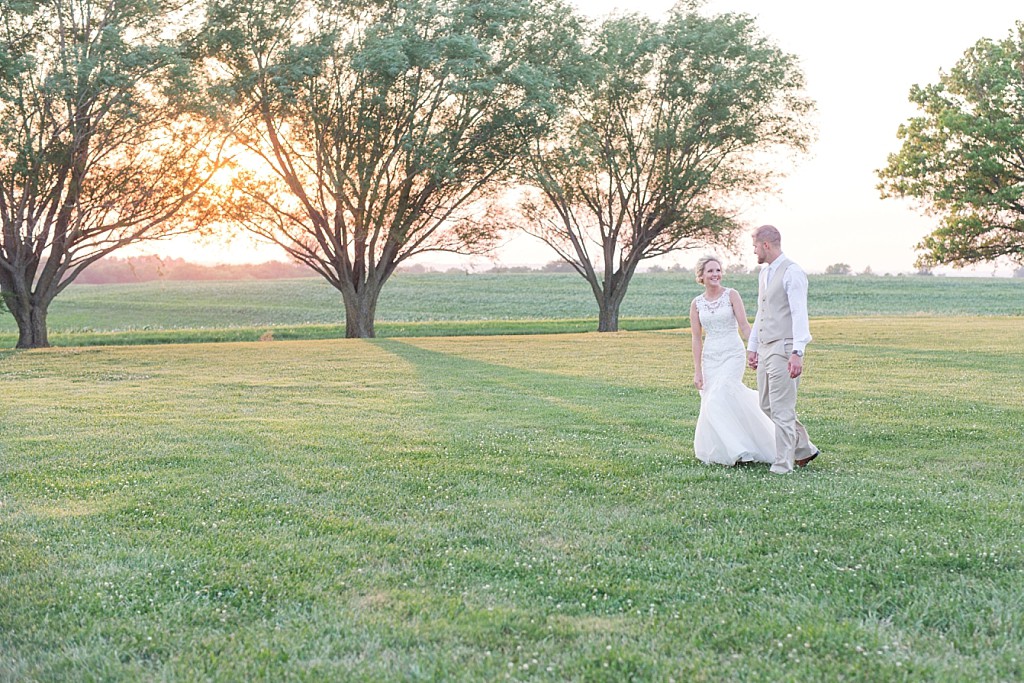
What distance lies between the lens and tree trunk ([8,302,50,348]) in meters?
32.6

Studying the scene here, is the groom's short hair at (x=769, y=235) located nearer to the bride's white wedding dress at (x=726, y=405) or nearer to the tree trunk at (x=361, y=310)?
the bride's white wedding dress at (x=726, y=405)

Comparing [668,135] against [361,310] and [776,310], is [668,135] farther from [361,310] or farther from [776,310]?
[776,310]

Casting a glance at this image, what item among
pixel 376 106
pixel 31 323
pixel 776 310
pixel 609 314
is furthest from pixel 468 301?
pixel 776 310

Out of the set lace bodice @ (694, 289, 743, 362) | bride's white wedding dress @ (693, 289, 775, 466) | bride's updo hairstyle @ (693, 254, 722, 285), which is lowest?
bride's white wedding dress @ (693, 289, 775, 466)

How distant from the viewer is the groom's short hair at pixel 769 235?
9.82 m

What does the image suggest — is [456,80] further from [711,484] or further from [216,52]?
[711,484]

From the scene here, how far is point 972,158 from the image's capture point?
39.5 metres

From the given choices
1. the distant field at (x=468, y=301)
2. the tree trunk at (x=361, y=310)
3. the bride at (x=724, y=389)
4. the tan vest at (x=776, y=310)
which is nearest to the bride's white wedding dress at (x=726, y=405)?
the bride at (x=724, y=389)

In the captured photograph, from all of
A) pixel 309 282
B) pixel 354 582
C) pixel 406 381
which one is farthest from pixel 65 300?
pixel 354 582

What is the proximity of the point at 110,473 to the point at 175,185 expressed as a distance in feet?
82.7

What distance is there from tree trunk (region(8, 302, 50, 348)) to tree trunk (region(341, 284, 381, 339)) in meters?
12.2

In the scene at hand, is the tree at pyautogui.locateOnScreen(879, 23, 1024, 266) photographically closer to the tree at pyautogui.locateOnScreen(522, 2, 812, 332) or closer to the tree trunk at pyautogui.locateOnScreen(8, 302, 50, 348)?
the tree at pyautogui.locateOnScreen(522, 2, 812, 332)

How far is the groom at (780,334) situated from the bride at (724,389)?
367 millimetres

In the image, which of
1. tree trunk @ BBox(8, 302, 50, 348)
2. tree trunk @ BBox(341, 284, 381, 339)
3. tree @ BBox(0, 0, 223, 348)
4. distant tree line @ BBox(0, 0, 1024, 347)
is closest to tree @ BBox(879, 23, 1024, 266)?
distant tree line @ BBox(0, 0, 1024, 347)
